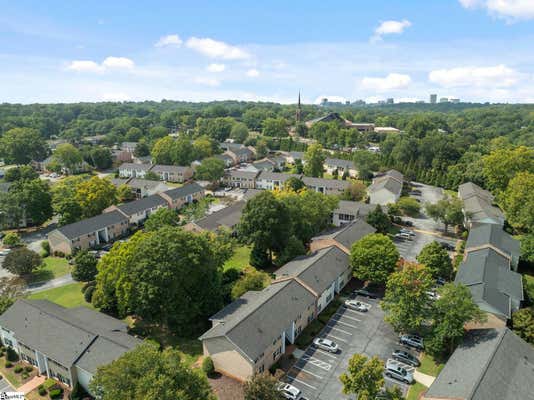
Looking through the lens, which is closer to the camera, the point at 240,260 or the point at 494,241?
the point at 494,241

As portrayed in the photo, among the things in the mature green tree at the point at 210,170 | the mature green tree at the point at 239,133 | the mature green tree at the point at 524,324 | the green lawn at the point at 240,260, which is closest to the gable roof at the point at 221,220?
the green lawn at the point at 240,260

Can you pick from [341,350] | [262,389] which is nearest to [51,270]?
[262,389]

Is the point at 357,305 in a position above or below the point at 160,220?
below

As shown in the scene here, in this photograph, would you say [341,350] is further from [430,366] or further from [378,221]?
[378,221]

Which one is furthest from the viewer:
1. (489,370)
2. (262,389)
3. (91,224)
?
(91,224)

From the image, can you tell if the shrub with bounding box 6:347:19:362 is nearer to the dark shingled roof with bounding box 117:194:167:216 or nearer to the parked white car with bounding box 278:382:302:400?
the parked white car with bounding box 278:382:302:400

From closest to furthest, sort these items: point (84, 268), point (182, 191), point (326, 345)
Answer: point (326, 345)
point (84, 268)
point (182, 191)

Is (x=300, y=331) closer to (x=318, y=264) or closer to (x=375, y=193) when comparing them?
(x=318, y=264)

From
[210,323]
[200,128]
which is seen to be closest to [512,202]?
[210,323]
